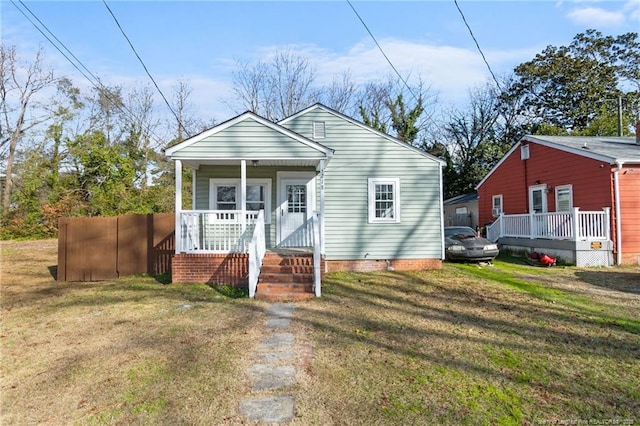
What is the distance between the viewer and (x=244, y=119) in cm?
957

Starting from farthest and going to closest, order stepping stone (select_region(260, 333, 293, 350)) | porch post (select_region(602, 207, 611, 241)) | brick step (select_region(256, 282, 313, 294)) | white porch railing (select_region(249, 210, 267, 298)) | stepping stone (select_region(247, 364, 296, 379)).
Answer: porch post (select_region(602, 207, 611, 241)) < brick step (select_region(256, 282, 313, 294)) < white porch railing (select_region(249, 210, 267, 298)) < stepping stone (select_region(260, 333, 293, 350)) < stepping stone (select_region(247, 364, 296, 379))

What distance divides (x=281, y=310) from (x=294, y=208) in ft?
15.7

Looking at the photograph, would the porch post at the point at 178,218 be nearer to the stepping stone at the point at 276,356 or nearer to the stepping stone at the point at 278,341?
the stepping stone at the point at 278,341

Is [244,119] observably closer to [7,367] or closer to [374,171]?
[374,171]

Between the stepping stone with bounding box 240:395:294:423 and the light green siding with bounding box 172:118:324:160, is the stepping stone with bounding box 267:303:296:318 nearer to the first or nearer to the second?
the stepping stone with bounding box 240:395:294:423

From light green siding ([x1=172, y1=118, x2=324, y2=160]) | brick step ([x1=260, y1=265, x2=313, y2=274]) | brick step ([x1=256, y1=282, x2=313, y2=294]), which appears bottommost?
brick step ([x1=256, y1=282, x2=313, y2=294])

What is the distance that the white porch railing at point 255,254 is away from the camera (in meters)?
7.99

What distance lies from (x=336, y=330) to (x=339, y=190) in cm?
610

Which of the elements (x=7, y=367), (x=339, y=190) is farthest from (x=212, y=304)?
(x=339, y=190)

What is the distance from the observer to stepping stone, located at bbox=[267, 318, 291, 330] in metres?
6.05

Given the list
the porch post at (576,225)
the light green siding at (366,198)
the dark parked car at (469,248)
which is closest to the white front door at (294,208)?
the light green siding at (366,198)

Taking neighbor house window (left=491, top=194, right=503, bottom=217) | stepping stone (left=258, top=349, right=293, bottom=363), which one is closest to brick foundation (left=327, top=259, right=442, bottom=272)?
stepping stone (left=258, top=349, right=293, bottom=363)

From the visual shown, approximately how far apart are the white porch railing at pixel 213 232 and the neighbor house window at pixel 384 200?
3611 mm

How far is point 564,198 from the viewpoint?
14.8 metres
